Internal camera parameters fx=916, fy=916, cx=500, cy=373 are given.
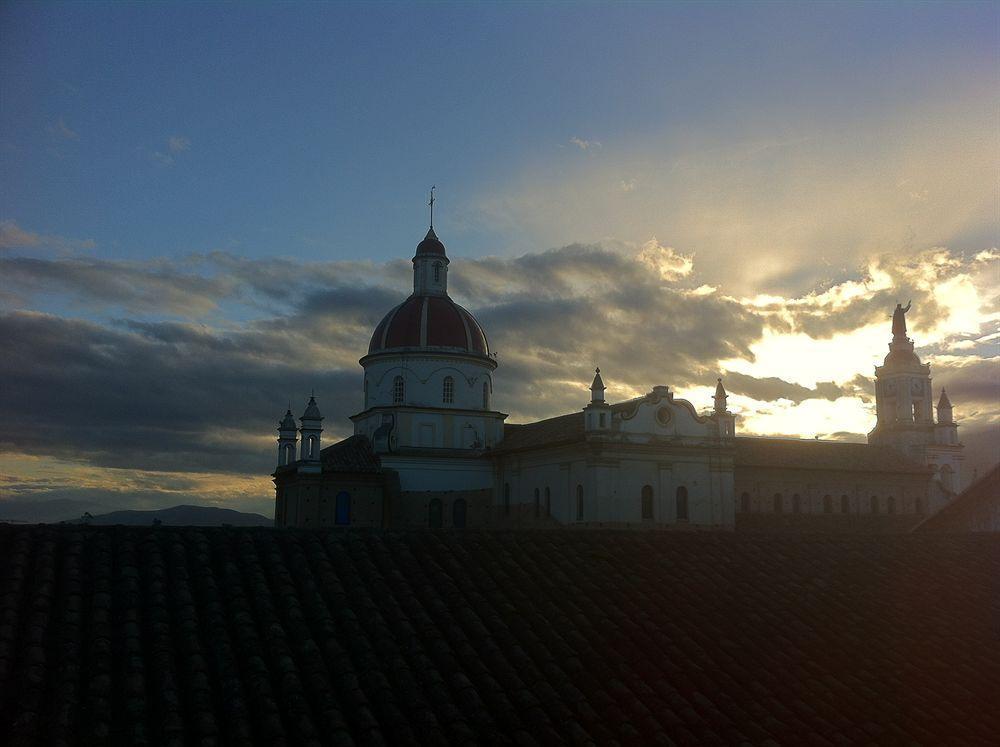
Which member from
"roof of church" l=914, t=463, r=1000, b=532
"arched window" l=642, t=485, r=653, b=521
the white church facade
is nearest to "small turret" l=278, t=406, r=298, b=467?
the white church facade

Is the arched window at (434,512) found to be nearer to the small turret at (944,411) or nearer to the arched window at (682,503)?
the arched window at (682,503)

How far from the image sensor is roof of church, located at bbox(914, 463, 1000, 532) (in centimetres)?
1705

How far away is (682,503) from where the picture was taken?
40781 millimetres

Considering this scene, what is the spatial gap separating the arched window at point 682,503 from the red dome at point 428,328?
12535 millimetres

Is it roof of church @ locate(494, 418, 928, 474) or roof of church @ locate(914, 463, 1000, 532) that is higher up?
roof of church @ locate(494, 418, 928, 474)

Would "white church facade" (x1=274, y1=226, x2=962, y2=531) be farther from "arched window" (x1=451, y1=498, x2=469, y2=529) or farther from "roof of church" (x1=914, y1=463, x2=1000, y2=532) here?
"roof of church" (x1=914, y1=463, x2=1000, y2=532)

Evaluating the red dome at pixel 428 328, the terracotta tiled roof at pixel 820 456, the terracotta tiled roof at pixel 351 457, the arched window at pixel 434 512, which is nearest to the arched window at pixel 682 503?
the terracotta tiled roof at pixel 820 456

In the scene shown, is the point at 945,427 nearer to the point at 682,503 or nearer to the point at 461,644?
the point at 682,503

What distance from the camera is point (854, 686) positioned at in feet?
30.7

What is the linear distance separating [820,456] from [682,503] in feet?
50.9

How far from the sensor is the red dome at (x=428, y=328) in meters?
46.0

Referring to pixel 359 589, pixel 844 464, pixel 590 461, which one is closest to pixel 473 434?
pixel 590 461

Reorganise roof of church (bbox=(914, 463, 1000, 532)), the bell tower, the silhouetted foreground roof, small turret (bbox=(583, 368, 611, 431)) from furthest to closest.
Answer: the bell tower → small turret (bbox=(583, 368, 611, 431)) → roof of church (bbox=(914, 463, 1000, 532)) → the silhouetted foreground roof

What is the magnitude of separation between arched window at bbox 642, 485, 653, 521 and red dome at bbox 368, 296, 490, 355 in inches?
465
